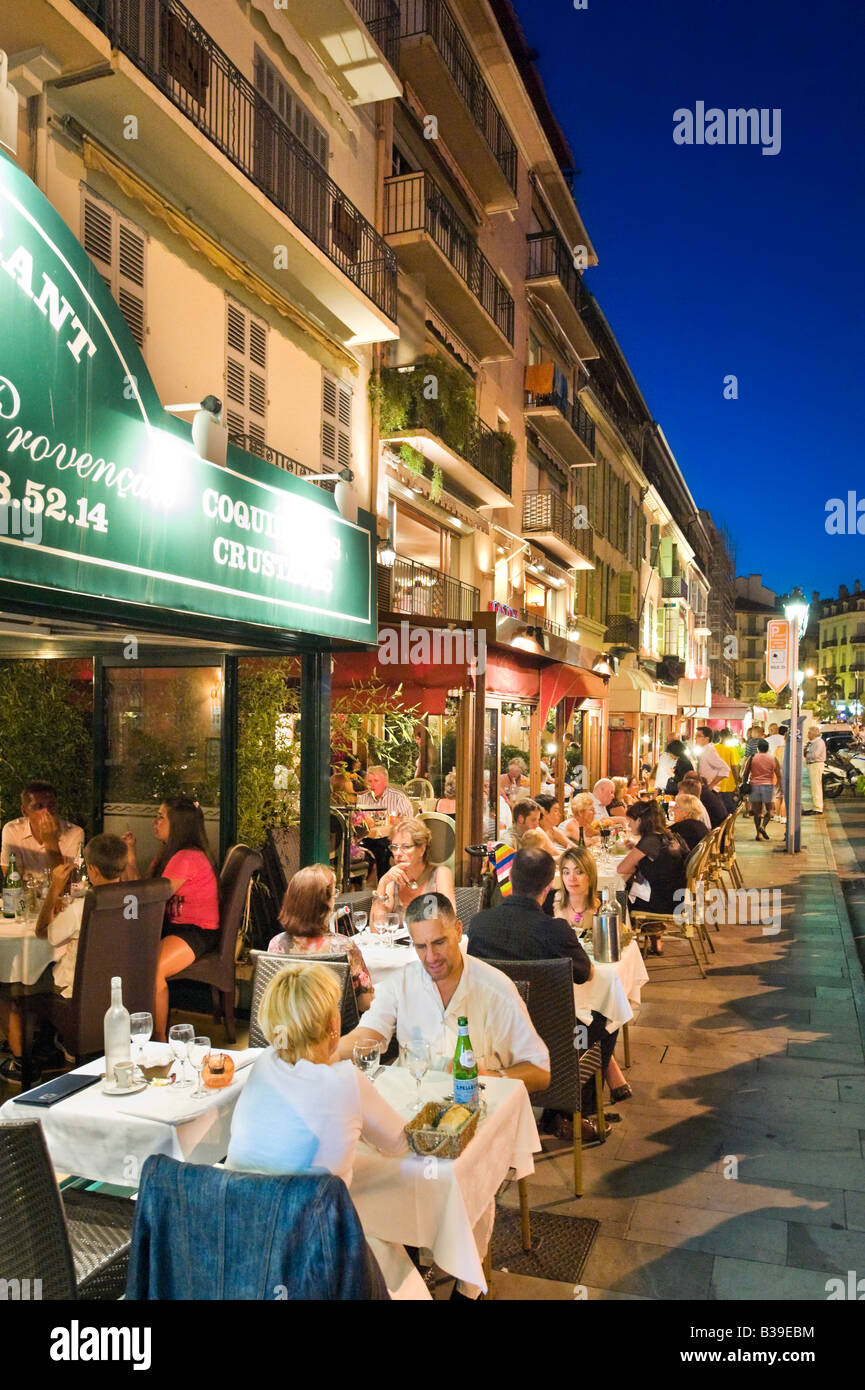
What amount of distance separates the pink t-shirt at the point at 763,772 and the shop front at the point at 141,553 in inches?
499

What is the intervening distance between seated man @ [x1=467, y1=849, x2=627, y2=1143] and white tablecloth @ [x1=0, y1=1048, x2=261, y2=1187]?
1.64 m

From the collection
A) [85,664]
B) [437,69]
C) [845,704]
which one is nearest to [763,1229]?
[85,664]

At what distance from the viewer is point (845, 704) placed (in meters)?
108

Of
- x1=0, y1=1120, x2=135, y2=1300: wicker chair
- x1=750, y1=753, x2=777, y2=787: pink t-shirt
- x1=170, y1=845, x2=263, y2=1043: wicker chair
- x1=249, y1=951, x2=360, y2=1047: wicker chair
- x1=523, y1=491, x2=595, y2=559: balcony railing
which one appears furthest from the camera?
x1=523, y1=491, x2=595, y2=559: balcony railing

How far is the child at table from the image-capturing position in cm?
565

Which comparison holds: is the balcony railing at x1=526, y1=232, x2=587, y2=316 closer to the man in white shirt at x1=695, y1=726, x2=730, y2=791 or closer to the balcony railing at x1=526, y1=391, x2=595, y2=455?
the balcony railing at x1=526, y1=391, x2=595, y2=455

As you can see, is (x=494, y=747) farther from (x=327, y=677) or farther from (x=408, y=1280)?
(x=408, y=1280)

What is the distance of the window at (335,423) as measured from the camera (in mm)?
10891

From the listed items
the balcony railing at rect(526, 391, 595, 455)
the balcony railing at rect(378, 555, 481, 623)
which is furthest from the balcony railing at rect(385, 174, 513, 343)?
the balcony railing at rect(378, 555, 481, 623)

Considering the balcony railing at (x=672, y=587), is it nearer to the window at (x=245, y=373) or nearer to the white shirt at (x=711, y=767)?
the white shirt at (x=711, y=767)

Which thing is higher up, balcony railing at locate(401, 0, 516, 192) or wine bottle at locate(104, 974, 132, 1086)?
balcony railing at locate(401, 0, 516, 192)

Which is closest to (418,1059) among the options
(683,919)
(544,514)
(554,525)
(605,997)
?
(605,997)

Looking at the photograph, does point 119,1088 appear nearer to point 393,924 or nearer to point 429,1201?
point 429,1201

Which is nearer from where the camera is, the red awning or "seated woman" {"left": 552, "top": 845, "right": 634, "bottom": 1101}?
"seated woman" {"left": 552, "top": 845, "right": 634, "bottom": 1101}
